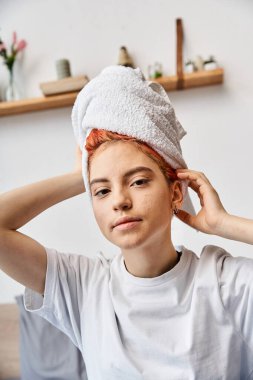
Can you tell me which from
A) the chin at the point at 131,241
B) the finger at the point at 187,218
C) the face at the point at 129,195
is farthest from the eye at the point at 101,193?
the finger at the point at 187,218

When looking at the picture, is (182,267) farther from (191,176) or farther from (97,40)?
(97,40)

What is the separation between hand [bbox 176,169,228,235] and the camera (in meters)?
0.71

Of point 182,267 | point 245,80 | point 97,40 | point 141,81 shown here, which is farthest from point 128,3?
point 182,267

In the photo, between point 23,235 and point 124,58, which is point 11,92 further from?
point 23,235

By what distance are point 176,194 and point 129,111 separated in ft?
0.74

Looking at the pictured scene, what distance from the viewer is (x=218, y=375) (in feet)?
2.22

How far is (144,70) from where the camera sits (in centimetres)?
146

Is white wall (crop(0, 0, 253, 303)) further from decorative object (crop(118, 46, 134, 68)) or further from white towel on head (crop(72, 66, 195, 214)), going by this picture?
white towel on head (crop(72, 66, 195, 214))

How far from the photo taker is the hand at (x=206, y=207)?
0.71m

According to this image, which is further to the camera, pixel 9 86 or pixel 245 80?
pixel 9 86

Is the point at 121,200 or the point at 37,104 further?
the point at 37,104

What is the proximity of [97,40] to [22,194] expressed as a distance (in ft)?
3.41

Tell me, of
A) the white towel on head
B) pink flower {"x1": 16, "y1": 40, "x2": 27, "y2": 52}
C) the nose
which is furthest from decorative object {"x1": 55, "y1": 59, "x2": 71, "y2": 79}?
the nose

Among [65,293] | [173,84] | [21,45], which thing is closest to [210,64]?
[173,84]
